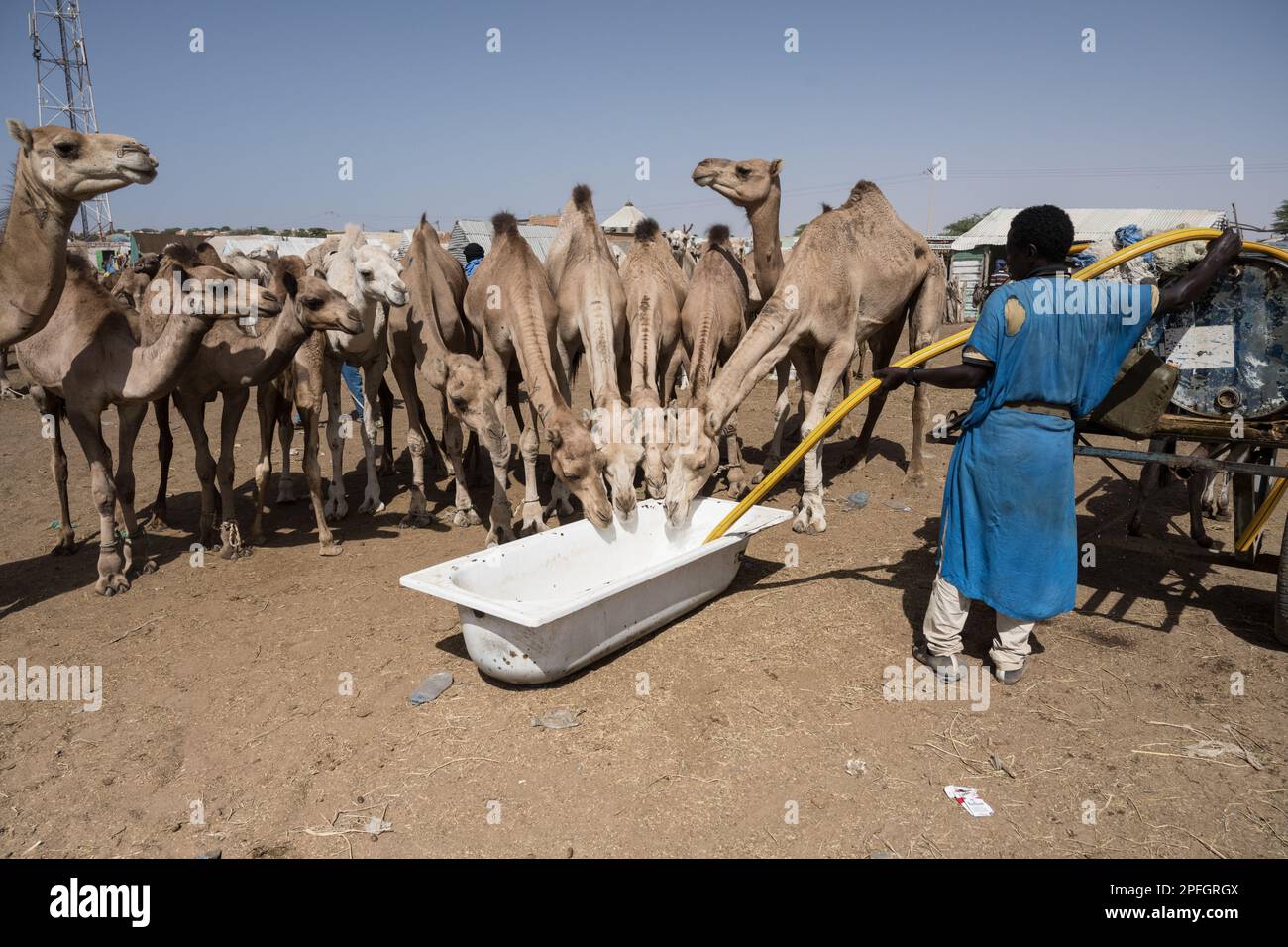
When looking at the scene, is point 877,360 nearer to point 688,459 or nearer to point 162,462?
point 688,459

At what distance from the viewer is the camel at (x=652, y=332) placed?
20.0ft

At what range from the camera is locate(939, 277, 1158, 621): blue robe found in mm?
3975

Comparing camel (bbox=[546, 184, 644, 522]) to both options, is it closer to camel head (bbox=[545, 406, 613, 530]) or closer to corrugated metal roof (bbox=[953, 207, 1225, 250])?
camel head (bbox=[545, 406, 613, 530])

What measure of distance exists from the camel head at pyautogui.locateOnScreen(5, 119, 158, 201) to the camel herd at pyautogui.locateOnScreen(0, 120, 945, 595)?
1 cm

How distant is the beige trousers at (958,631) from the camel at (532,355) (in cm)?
239

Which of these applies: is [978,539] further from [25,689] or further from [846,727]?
[25,689]

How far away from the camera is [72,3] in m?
26.3

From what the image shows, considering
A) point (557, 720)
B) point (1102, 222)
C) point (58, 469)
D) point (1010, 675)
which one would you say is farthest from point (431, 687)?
point (1102, 222)

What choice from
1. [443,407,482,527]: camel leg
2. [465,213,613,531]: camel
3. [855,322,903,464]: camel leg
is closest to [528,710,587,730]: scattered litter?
[465,213,613,531]: camel

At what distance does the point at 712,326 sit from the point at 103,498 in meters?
5.56

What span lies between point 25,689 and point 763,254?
7342mm

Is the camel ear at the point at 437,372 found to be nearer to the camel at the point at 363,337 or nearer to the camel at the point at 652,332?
the camel at the point at 363,337

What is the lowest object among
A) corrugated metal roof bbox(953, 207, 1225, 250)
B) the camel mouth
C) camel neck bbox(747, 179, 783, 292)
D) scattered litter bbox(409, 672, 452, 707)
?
scattered litter bbox(409, 672, 452, 707)
